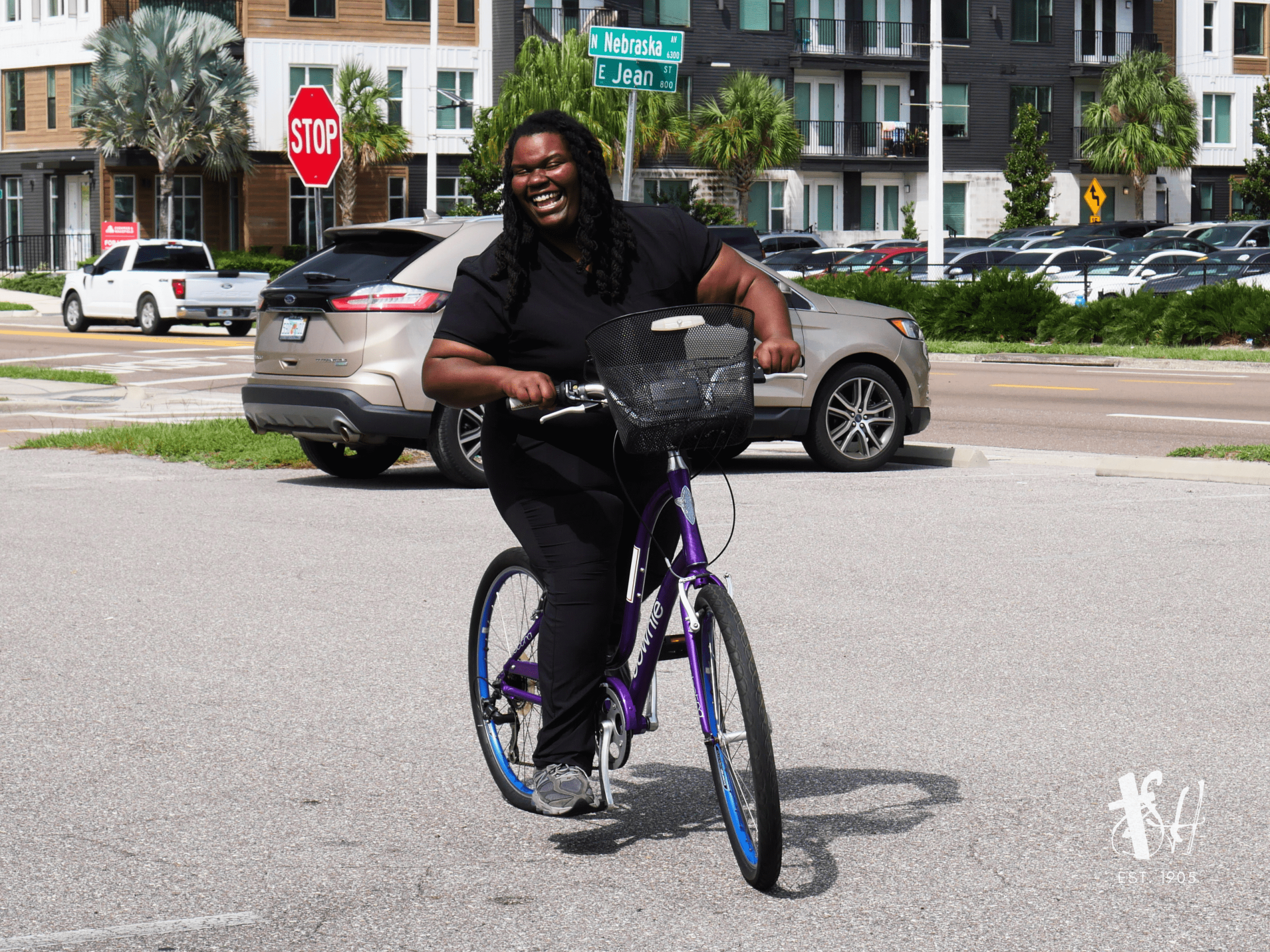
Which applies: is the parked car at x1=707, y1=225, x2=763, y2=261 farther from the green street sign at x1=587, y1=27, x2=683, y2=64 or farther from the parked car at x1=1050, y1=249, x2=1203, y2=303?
the green street sign at x1=587, y1=27, x2=683, y2=64

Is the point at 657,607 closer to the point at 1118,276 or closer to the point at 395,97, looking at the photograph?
the point at 1118,276

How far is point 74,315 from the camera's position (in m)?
35.3

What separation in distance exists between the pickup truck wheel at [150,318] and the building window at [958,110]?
37.7 m

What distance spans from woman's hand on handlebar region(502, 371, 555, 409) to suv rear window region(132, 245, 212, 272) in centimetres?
3074

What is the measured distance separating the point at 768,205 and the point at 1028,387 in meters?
41.4

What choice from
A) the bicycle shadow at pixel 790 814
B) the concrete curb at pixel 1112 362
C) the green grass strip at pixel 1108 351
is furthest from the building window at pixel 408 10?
the bicycle shadow at pixel 790 814

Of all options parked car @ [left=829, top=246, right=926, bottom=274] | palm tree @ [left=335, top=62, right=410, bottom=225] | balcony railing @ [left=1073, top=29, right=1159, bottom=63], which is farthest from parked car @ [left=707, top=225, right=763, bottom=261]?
balcony railing @ [left=1073, top=29, right=1159, bottom=63]

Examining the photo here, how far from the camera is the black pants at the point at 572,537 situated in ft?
14.8

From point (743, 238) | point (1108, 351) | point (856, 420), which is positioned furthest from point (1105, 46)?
point (856, 420)

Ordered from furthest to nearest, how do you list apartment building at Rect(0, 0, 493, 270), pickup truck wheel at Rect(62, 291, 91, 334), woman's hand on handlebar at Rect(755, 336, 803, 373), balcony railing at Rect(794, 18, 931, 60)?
balcony railing at Rect(794, 18, 931, 60), apartment building at Rect(0, 0, 493, 270), pickup truck wheel at Rect(62, 291, 91, 334), woman's hand on handlebar at Rect(755, 336, 803, 373)

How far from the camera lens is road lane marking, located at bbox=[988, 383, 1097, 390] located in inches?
832

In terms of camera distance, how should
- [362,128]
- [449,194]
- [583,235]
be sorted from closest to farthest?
A: [583,235] < [362,128] < [449,194]

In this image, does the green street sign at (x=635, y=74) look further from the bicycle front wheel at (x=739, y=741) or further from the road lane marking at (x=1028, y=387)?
the bicycle front wheel at (x=739, y=741)

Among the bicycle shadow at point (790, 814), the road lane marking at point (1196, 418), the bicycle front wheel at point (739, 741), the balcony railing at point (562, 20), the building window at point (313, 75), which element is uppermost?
the balcony railing at point (562, 20)
